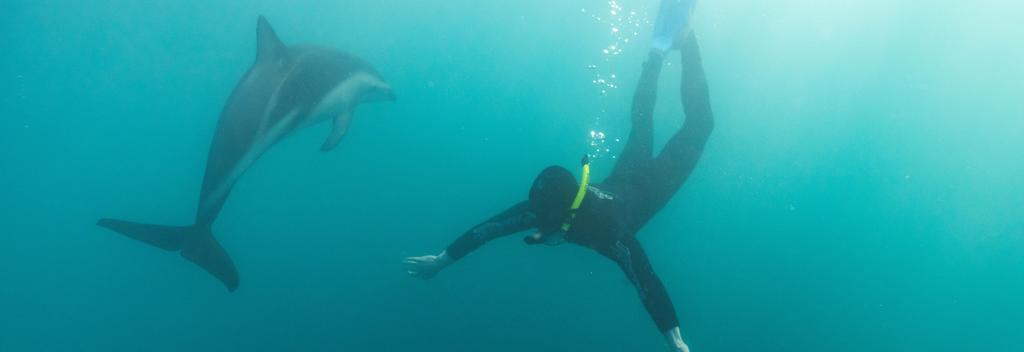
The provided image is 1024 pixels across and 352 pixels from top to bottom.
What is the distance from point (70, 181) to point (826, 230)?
31.2 m

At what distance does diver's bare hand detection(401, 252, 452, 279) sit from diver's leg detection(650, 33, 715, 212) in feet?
7.63

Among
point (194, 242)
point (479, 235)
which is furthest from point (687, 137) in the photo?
point (194, 242)

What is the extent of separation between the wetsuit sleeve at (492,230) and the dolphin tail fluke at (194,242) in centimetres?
366

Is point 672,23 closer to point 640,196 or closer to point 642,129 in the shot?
point 642,129

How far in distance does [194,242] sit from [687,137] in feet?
20.5

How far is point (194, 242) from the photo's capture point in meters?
6.48

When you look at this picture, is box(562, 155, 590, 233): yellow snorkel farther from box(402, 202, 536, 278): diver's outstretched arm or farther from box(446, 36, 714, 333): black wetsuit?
box(402, 202, 536, 278): diver's outstretched arm

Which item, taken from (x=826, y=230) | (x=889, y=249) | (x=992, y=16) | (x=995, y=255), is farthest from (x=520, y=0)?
(x=995, y=255)

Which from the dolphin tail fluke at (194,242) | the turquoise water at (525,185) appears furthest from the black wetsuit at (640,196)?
the turquoise water at (525,185)

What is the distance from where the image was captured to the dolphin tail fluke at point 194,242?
6.45 m

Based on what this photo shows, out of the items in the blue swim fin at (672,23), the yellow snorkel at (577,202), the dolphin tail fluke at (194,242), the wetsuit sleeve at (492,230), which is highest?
the blue swim fin at (672,23)

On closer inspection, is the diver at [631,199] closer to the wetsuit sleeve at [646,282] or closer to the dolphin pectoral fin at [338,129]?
the wetsuit sleeve at [646,282]

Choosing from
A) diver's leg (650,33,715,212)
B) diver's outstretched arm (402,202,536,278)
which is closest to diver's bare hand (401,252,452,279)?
diver's outstretched arm (402,202,536,278)

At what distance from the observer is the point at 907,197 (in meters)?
26.3
